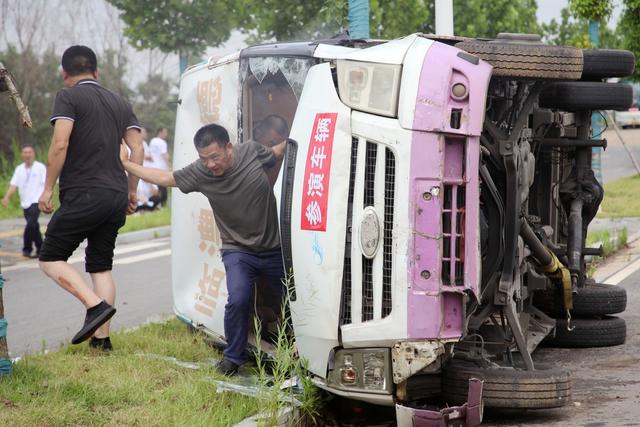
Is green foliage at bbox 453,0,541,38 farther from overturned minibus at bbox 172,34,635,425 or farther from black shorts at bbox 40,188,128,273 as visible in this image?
overturned minibus at bbox 172,34,635,425

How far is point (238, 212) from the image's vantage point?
288 inches

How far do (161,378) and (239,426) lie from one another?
1197 millimetres

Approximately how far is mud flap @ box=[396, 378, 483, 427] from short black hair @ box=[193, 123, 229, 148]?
7.00ft

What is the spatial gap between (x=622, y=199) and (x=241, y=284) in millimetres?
15630

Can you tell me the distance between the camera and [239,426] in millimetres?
6004

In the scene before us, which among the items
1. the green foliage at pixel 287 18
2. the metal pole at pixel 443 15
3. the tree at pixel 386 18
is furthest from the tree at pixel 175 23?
the metal pole at pixel 443 15

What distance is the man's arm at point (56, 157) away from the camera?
7.58 meters

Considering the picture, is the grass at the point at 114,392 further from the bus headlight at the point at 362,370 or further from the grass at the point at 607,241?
the grass at the point at 607,241

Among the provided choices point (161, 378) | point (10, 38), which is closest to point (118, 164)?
point (161, 378)

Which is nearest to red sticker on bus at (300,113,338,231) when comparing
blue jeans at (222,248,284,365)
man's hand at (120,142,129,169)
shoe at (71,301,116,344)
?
blue jeans at (222,248,284,365)

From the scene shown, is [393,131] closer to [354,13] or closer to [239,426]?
[239,426]

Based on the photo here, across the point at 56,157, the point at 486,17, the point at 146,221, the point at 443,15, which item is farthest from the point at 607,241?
the point at 486,17

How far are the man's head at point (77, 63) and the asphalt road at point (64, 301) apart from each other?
1825 mm

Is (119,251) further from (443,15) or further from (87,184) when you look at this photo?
(87,184)
